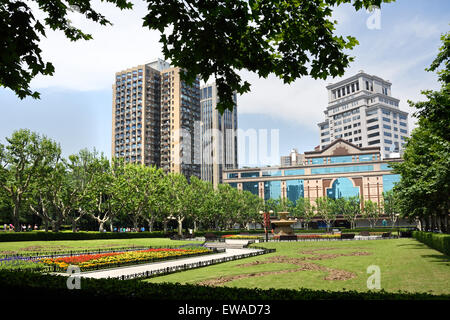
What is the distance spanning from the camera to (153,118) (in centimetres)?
12275

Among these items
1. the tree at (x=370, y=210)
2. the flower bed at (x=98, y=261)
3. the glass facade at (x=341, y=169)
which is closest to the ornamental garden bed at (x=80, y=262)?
the flower bed at (x=98, y=261)

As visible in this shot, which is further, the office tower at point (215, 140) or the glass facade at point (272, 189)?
the office tower at point (215, 140)

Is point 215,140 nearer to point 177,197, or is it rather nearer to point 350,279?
point 177,197

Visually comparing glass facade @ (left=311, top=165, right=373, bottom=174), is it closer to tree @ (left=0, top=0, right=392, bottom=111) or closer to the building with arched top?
the building with arched top

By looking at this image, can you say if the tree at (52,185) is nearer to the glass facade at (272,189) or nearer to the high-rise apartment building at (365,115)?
the glass facade at (272,189)

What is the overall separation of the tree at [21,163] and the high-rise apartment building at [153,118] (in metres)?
77.4

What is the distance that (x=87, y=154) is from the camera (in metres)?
47.2

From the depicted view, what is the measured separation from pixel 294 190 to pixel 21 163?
7647cm

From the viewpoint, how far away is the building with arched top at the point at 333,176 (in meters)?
92.4

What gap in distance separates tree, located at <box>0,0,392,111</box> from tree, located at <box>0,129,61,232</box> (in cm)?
3589

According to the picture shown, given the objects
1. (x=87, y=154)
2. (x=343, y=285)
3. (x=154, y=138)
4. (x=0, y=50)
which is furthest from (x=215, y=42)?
(x=154, y=138)

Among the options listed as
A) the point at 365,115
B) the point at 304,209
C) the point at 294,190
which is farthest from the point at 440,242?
the point at 365,115

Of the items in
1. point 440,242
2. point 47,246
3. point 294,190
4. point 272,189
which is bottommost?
point 47,246

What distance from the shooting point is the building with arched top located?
303 ft
